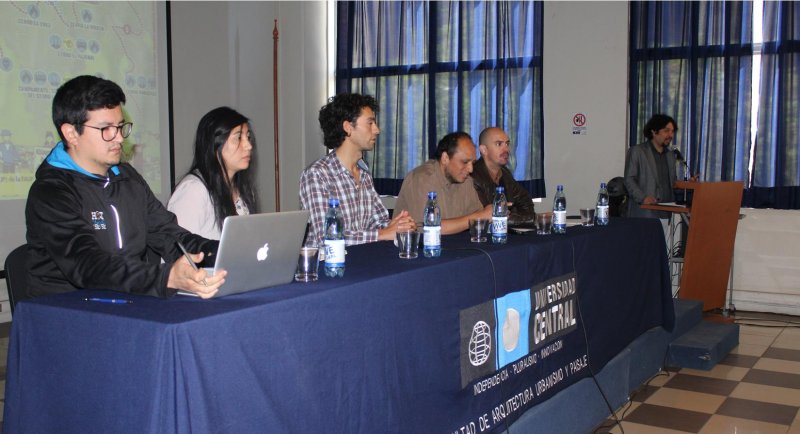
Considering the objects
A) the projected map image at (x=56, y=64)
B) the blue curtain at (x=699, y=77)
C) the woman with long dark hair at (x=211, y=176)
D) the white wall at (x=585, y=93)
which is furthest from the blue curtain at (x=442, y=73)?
the woman with long dark hair at (x=211, y=176)

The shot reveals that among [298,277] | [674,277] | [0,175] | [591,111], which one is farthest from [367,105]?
[674,277]

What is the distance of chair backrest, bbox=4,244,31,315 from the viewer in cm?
203

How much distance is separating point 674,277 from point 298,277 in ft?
15.6

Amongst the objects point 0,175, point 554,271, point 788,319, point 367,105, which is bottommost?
point 788,319

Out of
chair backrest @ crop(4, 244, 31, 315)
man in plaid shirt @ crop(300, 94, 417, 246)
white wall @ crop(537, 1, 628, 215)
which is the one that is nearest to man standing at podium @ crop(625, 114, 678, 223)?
white wall @ crop(537, 1, 628, 215)

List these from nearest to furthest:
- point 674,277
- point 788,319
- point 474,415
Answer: point 474,415
point 788,319
point 674,277

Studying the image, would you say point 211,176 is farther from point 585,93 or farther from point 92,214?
point 585,93

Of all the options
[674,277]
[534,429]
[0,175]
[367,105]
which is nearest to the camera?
[534,429]

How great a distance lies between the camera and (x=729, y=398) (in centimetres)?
357

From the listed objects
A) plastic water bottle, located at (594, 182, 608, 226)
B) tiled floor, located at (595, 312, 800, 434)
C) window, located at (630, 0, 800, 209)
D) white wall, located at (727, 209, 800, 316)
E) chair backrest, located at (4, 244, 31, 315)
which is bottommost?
tiled floor, located at (595, 312, 800, 434)

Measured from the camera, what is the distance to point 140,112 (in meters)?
5.52

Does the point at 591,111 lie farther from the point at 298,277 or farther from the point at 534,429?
the point at 298,277

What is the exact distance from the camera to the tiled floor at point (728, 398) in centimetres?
317

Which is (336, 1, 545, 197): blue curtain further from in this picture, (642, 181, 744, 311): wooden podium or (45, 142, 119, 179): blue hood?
(45, 142, 119, 179): blue hood
